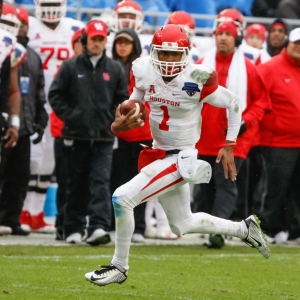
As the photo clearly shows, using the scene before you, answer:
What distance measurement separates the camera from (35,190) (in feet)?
34.0

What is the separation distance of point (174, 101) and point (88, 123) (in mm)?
2360

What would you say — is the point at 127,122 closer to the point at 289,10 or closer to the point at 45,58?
the point at 45,58

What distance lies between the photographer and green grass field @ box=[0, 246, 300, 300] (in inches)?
251

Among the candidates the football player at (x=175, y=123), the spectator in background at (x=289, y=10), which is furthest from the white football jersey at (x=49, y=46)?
the spectator in background at (x=289, y=10)

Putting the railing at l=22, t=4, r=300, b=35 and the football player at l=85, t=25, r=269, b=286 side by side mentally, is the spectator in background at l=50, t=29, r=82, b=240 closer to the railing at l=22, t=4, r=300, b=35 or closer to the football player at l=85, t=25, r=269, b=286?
the railing at l=22, t=4, r=300, b=35

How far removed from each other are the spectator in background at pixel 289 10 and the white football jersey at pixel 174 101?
24.3 ft

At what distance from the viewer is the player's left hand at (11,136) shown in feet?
29.7

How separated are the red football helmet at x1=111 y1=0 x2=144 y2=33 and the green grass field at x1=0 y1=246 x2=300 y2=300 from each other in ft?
9.69

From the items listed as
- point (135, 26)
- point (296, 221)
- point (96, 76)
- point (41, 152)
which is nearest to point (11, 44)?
point (96, 76)

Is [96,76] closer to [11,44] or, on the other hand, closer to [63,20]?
[11,44]

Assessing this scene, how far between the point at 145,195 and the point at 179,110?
0.69 meters

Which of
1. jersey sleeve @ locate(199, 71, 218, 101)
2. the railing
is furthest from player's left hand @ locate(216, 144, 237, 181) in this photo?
the railing

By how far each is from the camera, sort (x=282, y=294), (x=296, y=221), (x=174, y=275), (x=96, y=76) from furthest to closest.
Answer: (x=296, y=221) → (x=96, y=76) → (x=174, y=275) → (x=282, y=294)

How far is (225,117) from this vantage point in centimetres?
928
